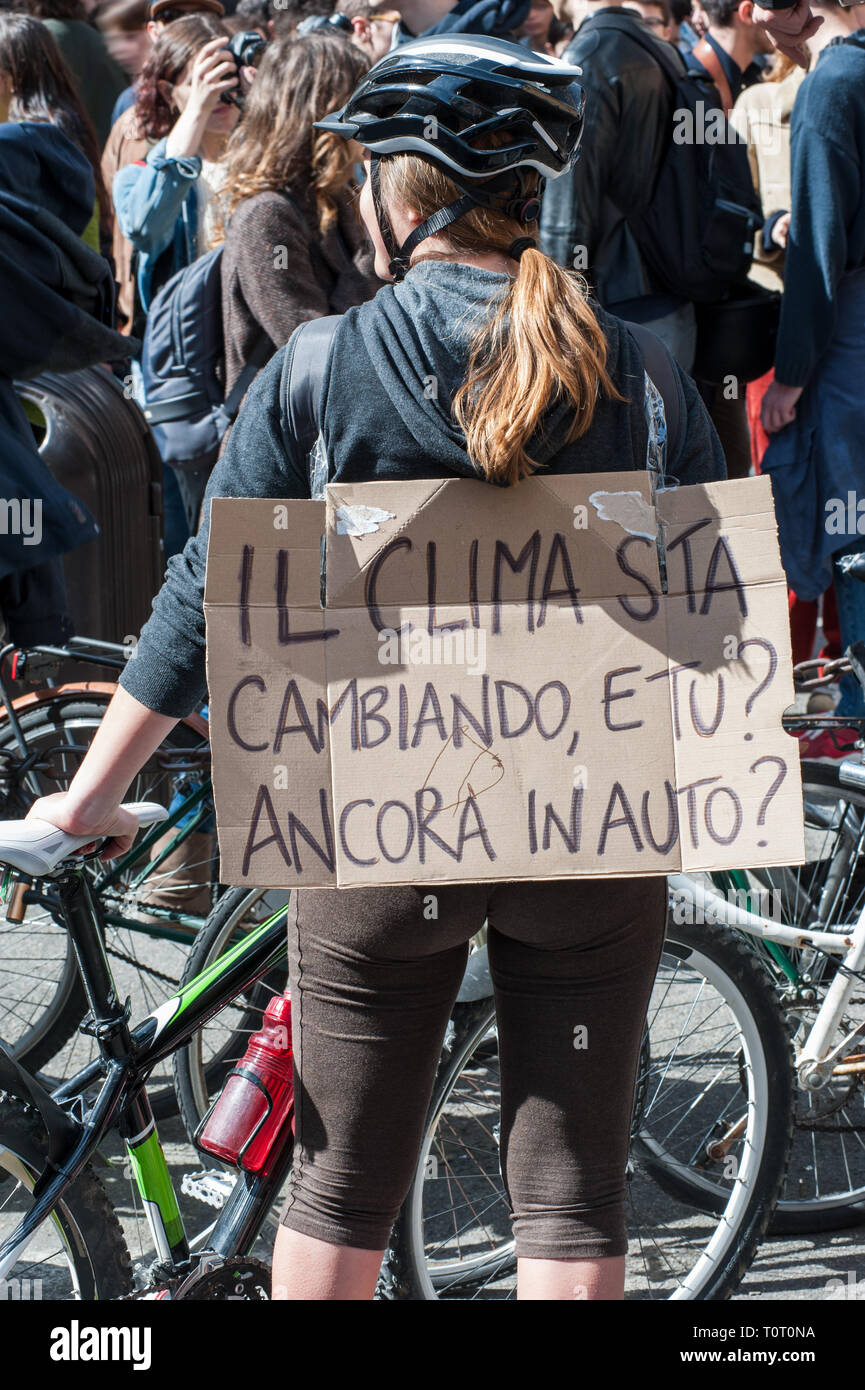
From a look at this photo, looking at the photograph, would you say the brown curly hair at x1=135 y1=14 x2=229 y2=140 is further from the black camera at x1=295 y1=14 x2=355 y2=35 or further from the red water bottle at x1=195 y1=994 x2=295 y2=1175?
the red water bottle at x1=195 y1=994 x2=295 y2=1175

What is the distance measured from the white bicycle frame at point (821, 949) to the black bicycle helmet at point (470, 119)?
129cm

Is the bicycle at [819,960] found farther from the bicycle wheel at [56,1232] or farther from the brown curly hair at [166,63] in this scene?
the brown curly hair at [166,63]

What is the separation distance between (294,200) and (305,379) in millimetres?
2345

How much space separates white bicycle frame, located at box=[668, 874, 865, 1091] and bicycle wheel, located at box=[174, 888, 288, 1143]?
0.79m

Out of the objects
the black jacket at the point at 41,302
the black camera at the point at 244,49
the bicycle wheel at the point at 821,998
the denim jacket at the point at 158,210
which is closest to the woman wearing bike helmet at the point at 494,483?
the bicycle wheel at the point at 821,998

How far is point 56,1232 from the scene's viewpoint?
197cm

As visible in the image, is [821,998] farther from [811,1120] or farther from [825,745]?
[825,745]

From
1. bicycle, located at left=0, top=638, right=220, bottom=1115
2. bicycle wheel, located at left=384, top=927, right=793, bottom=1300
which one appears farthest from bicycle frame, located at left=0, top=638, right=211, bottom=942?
bicycle wheel, located at left=384, top=927, right=793, bottom=1300

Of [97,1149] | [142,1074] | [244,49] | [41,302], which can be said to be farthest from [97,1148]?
[244,49]

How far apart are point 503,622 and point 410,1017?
473mm
